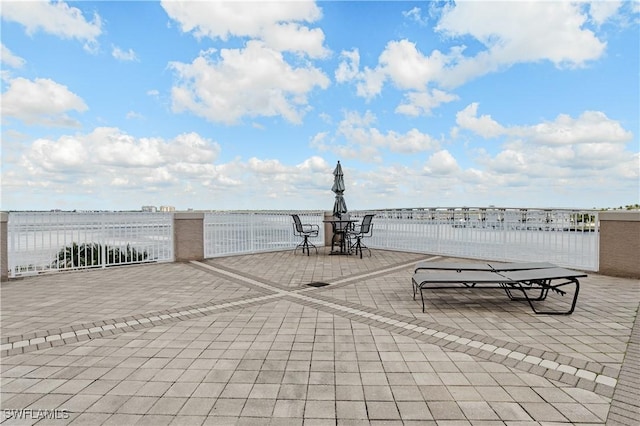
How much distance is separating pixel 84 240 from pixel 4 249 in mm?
1353

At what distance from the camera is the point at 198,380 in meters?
2.72

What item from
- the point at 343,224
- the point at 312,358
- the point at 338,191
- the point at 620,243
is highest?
the point at 338,191

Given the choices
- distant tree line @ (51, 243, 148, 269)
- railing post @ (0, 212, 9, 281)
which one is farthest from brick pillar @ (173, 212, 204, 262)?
railing post @ (0, 212, 9, 281)

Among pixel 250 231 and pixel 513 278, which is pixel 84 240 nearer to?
pixel 250 231

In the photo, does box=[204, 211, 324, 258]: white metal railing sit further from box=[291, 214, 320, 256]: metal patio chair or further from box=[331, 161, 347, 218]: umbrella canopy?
box=[331, 161, 347, 218]: umbrella canopy

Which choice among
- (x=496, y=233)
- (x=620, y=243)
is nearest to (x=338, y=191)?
(x=496, y=233)

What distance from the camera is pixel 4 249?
6.76m

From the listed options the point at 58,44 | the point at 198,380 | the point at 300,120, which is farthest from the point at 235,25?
the point at 198,380

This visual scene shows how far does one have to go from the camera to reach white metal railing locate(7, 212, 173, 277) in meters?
7.02

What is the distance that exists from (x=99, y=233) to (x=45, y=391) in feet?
20.6

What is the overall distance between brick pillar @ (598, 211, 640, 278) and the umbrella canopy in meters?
6.51

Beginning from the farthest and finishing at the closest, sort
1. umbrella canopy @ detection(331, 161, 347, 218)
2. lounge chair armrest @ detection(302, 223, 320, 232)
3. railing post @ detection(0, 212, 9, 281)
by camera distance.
Answer: 1. lounge chair armrest @ detection(302, 223, 320, 232)
2. umbrella canopy @ detection(331, 161, 347, 218)
3. railing post @ detection(0, 212, 9, 281)

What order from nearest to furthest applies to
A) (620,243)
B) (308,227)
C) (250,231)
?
(620,243) → (250,231) → (308,227)

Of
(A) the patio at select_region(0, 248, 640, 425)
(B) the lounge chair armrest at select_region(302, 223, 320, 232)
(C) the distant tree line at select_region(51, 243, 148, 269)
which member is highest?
(B) the lounge chair armrest at select_region(302, 223, 320, 232)
